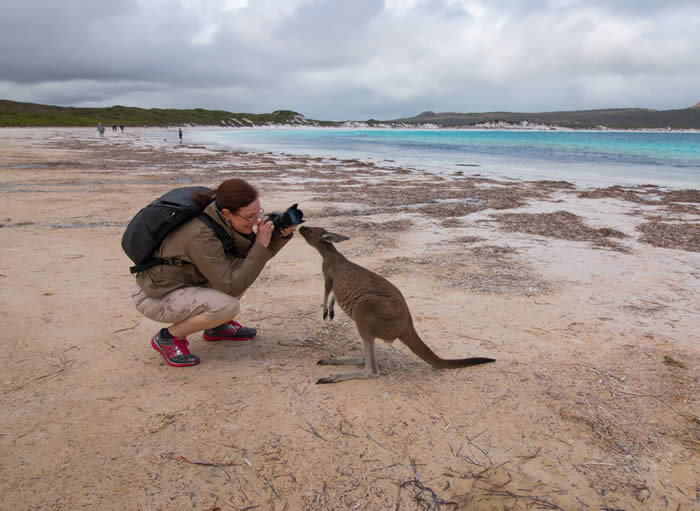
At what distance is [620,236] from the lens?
6.34 m

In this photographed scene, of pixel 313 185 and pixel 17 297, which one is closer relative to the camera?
pixel 17 297

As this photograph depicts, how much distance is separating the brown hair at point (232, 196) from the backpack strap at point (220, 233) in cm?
9

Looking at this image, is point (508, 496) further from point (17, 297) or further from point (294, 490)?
point (17, 297)

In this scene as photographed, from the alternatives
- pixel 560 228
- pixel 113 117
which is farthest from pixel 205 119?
pixel 560 228

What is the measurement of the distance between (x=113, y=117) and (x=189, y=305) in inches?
3296

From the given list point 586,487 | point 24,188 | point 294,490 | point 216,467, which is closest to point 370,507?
point 294,490

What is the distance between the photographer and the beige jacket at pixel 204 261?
249 centimetres

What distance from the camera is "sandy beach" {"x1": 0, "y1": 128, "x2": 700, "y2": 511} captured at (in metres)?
1.90

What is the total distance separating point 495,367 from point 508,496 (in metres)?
1.08

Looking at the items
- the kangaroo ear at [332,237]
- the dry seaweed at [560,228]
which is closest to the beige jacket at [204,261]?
the kangaroo ear at [332,237]

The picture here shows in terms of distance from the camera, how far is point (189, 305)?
2.67m

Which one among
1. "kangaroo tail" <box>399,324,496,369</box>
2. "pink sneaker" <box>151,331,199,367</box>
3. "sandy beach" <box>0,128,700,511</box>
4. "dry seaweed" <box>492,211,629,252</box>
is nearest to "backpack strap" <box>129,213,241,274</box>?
"pink sneaker" <box>151,331,199,367</box>

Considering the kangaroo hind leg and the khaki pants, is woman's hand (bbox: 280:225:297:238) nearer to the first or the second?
the khaki pants

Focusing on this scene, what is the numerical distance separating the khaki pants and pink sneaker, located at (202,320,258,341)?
50 cm
